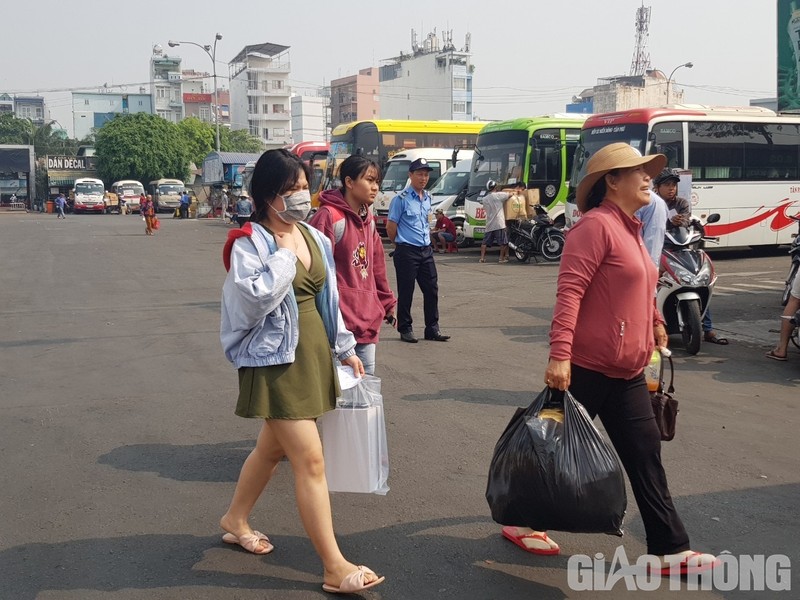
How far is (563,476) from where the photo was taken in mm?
3412

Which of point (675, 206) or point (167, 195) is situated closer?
point (675, 206)

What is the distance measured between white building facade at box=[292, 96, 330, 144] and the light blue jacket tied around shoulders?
413 feet

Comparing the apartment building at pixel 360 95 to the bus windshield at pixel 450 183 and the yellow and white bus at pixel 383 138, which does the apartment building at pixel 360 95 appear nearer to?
the yellow and white bus at pixel 383 138

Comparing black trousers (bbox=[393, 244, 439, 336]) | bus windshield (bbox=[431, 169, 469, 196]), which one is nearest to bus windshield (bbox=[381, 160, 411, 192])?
bus windshield (bbox=[431, 169, 469, 196])

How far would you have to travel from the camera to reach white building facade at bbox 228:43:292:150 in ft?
388

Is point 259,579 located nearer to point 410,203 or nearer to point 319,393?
point 319,393

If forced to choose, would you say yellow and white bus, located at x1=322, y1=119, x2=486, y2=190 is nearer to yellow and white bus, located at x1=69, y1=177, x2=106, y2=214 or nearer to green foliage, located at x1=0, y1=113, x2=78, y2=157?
yellow and white bus, located at x1=69, y1=177, x2=106, y2=214

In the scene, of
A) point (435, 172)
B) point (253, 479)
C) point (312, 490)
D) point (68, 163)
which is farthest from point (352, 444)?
point (68, 163)

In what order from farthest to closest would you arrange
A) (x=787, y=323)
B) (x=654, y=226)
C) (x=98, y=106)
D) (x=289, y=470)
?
1. (x=98, y=106)
2. (x=787, y=323)
3. (x=654, y=226)
4. (x=289, y=470)

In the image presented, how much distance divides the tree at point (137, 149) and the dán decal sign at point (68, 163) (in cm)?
817

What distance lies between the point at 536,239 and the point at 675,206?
9.56 meters

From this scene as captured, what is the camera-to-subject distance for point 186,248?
81.5 feet

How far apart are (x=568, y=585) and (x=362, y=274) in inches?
90.2

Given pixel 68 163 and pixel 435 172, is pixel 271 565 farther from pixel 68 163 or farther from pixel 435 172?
pixel 68 163
